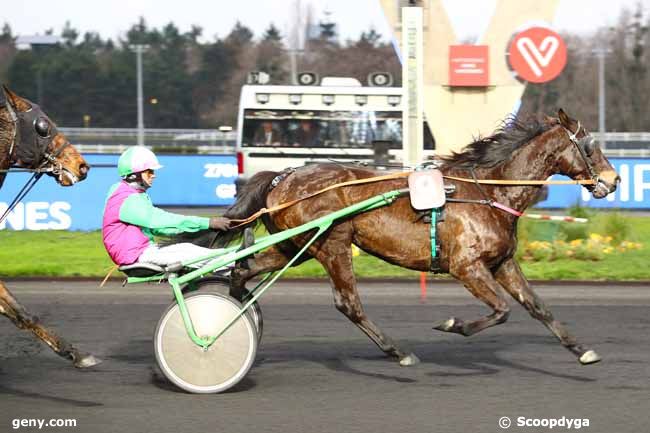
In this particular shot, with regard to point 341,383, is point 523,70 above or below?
above

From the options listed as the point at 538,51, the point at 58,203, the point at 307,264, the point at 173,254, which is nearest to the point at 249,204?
the point at 173,254

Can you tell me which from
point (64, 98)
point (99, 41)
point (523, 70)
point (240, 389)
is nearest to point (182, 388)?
point (240, 389)

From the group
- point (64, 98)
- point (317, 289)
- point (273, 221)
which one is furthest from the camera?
point (64, 98)

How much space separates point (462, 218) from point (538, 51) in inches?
290

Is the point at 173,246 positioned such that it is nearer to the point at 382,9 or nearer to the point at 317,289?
the point at 317,289

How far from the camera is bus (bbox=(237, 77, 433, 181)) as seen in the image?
20.5m

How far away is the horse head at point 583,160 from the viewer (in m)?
7.47

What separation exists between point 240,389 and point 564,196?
16488 millimetres

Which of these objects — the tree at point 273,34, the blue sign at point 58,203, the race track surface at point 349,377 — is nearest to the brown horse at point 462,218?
the race track surface at point 349,377

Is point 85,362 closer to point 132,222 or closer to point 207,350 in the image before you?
point 207,350

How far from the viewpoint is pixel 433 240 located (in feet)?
23.9

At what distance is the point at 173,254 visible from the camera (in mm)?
6809

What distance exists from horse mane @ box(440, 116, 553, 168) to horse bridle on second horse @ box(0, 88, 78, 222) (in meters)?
2.62

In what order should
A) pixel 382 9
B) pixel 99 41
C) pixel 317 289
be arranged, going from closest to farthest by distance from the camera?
pixel 317 289
pixel 382 9
pixel 99 41
